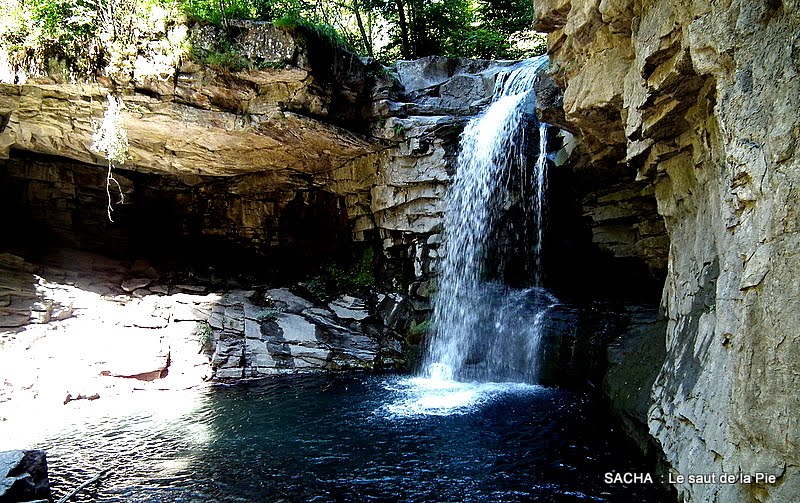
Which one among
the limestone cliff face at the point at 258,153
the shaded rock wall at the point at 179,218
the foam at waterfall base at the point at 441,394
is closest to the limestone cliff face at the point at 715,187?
the foam at waterfall base at the point at 441,394

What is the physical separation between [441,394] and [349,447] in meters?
2.52

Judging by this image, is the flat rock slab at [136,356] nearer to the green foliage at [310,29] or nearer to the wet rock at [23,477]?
the wet rock at [23,477]

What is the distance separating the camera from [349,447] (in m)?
5.30

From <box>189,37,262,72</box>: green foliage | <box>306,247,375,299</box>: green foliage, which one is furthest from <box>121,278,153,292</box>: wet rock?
<box>189,37,262,72</box>: green foliage

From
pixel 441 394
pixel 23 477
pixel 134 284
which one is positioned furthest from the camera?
pixel 134 284

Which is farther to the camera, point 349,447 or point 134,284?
point 134,284

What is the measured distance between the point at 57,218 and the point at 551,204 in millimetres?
12138

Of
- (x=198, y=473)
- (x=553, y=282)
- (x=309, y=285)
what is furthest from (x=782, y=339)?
(x=309, y=285)

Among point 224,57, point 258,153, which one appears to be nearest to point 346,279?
point 258,153

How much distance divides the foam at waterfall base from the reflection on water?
41 millimetres

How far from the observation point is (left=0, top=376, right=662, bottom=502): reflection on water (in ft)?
14.1

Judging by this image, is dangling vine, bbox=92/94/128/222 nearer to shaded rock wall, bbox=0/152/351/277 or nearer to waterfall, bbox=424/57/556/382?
shaded rock wall, bbox=0/152/351/277

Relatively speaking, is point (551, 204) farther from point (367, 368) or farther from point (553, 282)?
point (367, 368)

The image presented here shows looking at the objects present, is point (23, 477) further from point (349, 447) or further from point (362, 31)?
point (362, 31)
